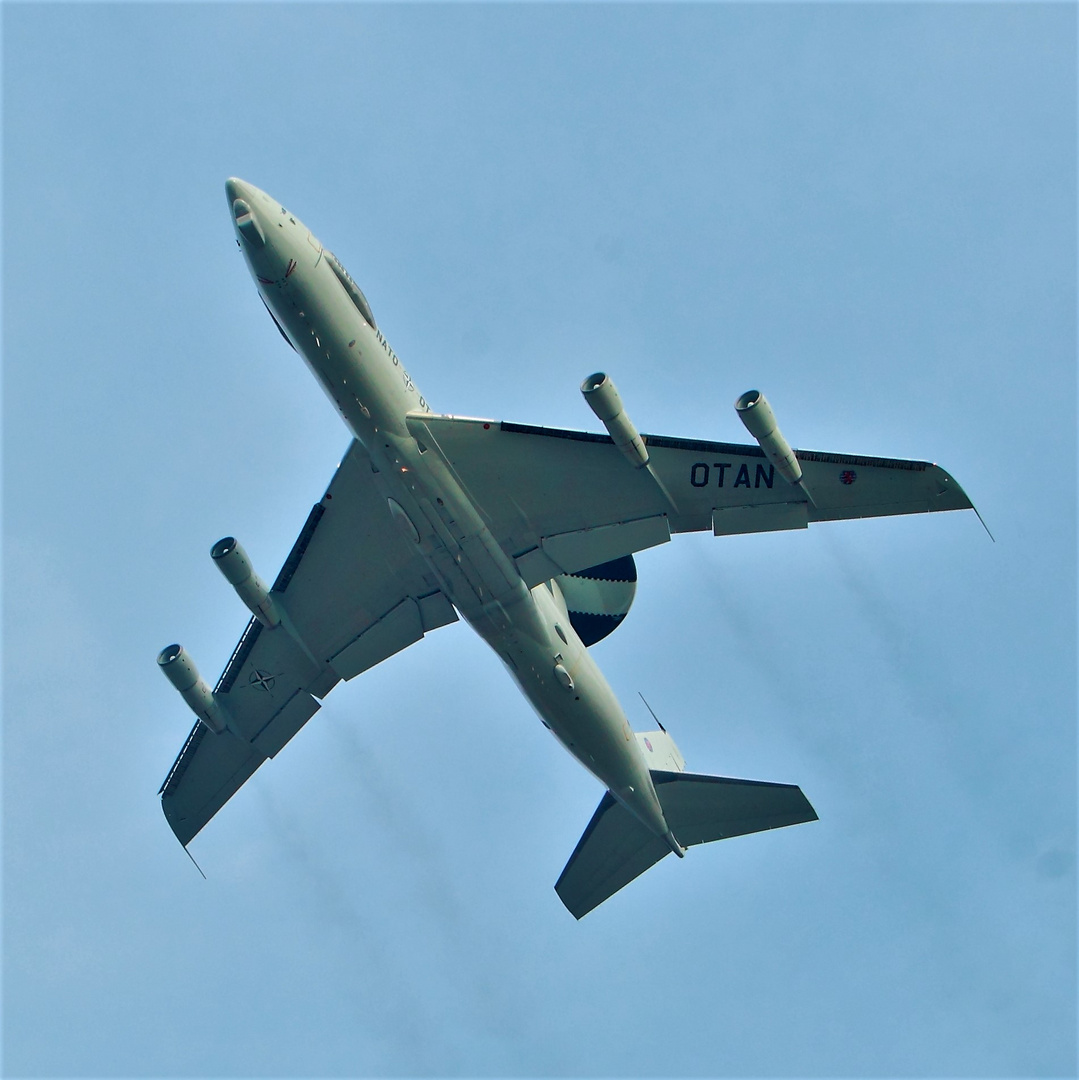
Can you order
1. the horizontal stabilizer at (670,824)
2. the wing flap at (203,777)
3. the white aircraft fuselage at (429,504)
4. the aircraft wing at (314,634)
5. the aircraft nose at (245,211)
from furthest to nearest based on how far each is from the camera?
the wing flap at (203,777)
the horizontal stabilizer at (670,824)
the aircraft wing at (314,634)
the white aircraft fuselage at (429,504)
the aircraft nose at (245,211)

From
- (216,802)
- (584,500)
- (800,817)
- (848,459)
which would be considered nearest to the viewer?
(848,459)

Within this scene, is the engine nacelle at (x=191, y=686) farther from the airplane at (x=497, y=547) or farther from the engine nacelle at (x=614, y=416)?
the engine nacelle at (x=614, y=416)

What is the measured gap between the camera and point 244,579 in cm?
4006

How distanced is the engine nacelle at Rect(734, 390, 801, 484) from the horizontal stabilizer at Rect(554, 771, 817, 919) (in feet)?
38.7

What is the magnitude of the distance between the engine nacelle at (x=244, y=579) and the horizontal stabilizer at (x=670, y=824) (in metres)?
12.3

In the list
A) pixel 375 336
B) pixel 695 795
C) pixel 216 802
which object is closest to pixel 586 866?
pixel 695 795

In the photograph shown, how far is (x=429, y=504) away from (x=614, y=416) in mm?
5893

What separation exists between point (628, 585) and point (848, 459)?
9.31 meters

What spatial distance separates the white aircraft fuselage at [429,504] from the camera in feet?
114

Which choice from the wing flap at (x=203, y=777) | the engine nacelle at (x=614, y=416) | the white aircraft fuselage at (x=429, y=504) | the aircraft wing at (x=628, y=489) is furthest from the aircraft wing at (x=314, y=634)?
the engine nacelle at (x=614, y=416)

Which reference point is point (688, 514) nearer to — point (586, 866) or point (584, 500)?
point (584, 500)

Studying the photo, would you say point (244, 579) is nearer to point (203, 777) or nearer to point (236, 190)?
point (203, 777)

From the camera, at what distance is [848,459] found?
3591 cm

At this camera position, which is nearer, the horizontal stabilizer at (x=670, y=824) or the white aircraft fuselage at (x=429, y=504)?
the white aircraft fuselage at (x=429, y=504)
